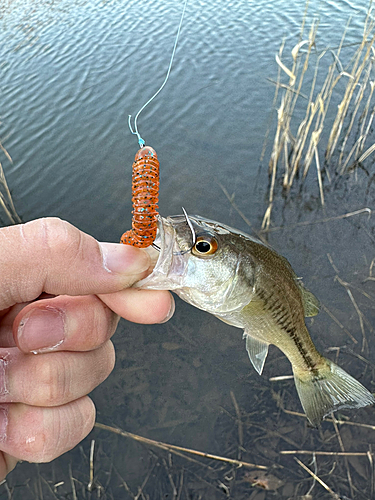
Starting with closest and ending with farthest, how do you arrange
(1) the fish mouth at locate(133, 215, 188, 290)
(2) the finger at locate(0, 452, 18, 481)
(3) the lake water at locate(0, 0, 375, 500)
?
1. (1) the fish mouth at locate(133, 215, 188, 290)
2. (2) the finger at locate(0, 452, 18, 481)
3. (3) the lake water at locate(0, 0, 375, 500)

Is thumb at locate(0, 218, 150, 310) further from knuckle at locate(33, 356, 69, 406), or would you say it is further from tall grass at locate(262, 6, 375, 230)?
tall grass at locate(262, 6, 375, 230)

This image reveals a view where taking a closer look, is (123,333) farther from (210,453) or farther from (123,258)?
(123,258)

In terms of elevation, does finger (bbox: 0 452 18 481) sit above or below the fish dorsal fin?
below

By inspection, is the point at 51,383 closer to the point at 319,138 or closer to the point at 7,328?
the point at 7,328

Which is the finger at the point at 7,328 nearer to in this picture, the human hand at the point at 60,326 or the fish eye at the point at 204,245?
the human hand at the point at 60,326

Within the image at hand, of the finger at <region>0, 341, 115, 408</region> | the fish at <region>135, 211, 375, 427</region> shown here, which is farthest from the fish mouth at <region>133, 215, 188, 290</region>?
the finger at <region>0, 341, 115, 408</region>

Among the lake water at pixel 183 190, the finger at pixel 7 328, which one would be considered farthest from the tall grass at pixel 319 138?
the finger at pixel 7 328

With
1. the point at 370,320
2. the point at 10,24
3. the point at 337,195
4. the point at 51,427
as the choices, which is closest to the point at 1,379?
the point at 51,427
